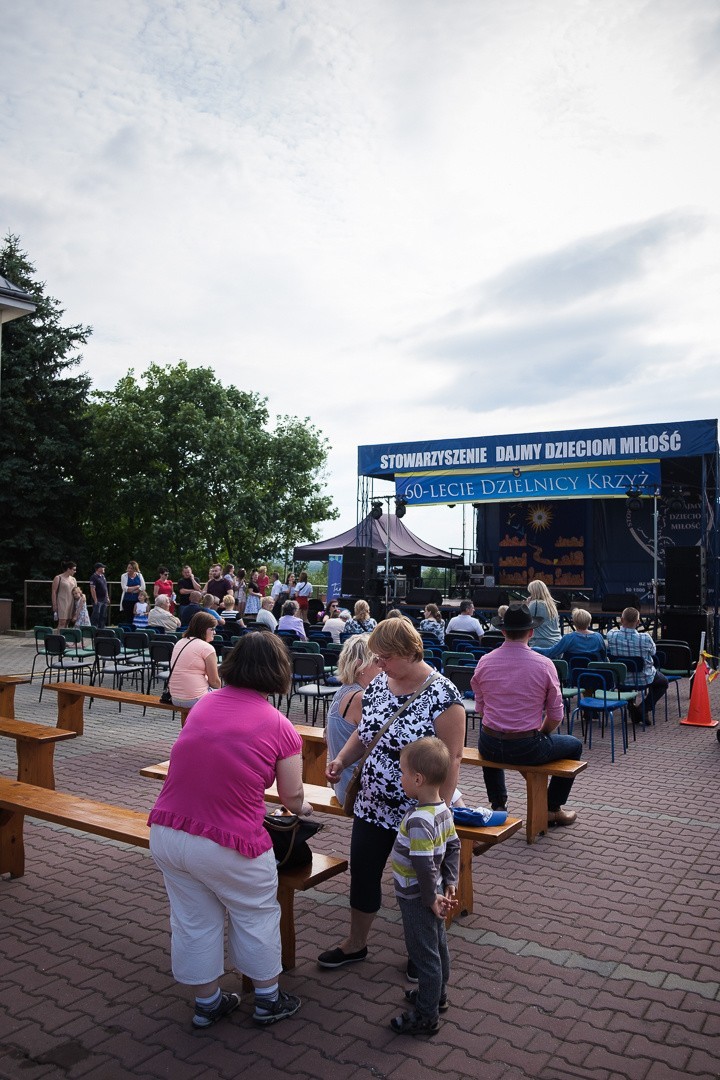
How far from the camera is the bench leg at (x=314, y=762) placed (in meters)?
6.37

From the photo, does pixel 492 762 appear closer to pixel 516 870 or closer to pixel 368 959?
pixel 516 870

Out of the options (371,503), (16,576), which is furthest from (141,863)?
(16,576)

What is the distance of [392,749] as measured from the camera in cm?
355

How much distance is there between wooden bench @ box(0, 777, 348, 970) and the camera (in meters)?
3.63

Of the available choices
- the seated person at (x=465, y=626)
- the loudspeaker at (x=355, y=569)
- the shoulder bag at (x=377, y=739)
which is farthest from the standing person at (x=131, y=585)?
the shoulder bag at (x=377, y=739)

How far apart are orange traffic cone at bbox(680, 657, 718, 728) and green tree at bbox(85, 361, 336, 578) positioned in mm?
20310

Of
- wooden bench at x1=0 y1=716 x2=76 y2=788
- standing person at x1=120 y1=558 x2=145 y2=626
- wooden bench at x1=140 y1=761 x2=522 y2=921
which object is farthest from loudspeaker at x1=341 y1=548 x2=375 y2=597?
wooden bench at x1=140 y1=761 x2=522 y2=921

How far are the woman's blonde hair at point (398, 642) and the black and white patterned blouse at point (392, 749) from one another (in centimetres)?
17

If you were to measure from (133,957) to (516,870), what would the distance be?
7.36ft

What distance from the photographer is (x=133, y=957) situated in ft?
12.4

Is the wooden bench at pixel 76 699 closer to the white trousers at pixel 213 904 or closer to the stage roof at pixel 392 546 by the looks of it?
the white trousers at pixel 213 904

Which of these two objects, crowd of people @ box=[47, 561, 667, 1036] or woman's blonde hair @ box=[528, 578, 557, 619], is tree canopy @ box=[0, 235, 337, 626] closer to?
woman's blonde hair @ box=[528, 578, 557, 619]

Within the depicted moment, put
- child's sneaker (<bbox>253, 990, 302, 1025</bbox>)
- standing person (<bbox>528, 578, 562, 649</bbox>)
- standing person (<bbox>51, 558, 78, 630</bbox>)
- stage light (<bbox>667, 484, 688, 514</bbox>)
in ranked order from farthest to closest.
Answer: stage light (<bbox>667, 484, 688, 514</bbox>)
standing person (<bbox>51, 558, 78, 630</bbox>)
standing person (<bbox>528, 578, 562, 649</bbox>)
child's sneaker (<bbox>253, 990, 302, 1025</bbox>)

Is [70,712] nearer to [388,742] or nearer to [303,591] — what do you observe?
[388,742]
